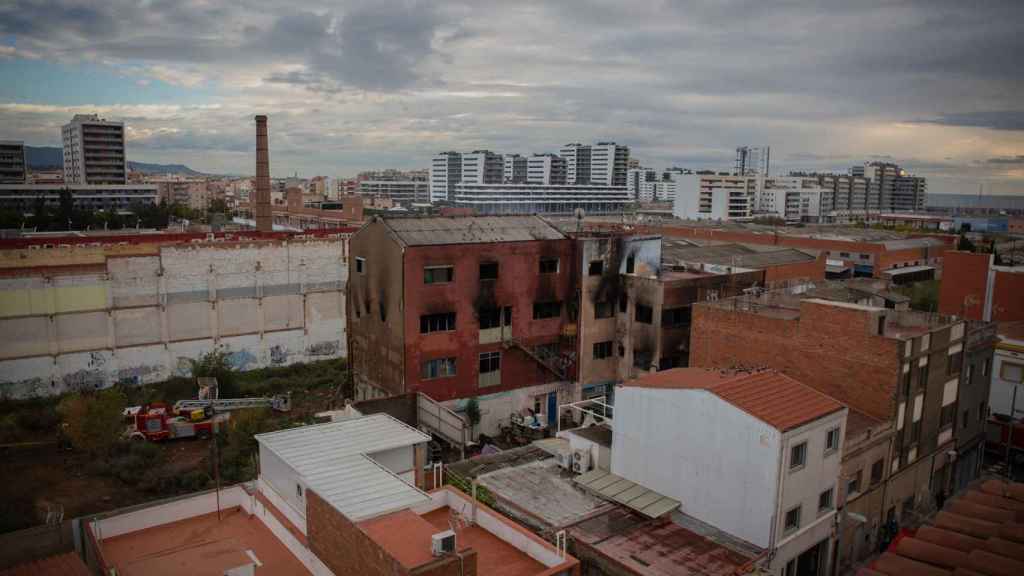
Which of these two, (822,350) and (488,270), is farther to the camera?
(488,270)

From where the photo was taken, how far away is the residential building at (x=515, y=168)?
599ft

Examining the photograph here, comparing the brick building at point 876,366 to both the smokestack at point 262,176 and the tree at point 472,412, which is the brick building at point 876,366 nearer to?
the tree at point 472,412

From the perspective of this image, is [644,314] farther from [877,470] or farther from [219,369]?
[219,369]

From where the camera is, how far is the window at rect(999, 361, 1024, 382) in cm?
3000

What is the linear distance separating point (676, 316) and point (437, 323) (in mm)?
11089

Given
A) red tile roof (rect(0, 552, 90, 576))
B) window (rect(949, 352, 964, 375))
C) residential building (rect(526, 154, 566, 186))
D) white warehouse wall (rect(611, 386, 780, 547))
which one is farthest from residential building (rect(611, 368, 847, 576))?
residential building (rect(526, 154, 566, 186))

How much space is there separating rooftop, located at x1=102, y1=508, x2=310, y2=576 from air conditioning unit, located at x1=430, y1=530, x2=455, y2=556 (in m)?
4.37

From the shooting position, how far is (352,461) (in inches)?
609

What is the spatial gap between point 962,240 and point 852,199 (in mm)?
136717

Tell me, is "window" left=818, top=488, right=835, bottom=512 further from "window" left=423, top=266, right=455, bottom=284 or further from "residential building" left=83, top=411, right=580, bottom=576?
"window" left=423, top=266, right=455, bottom=284

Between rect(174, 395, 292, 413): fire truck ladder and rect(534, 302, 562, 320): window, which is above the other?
rect(534, 302, 562, 320): window

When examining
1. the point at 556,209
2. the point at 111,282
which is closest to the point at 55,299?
the point at 111,282

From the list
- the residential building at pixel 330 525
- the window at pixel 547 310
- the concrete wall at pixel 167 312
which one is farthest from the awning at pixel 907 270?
the residential building at pixel 330 525

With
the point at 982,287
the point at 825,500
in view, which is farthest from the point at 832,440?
the point at 982,287
